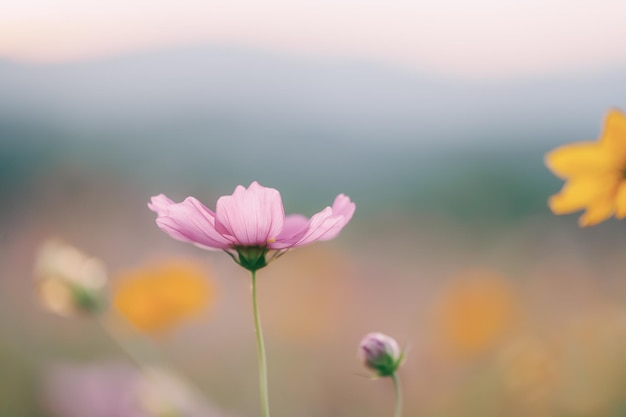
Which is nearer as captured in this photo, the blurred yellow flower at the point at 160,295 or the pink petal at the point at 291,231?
the pink petal at the point at 291,231

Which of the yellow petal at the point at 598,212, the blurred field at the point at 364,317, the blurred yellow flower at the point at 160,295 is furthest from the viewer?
the blurred yellow flower at the point at 160,295

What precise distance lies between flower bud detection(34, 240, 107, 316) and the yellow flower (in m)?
0.44

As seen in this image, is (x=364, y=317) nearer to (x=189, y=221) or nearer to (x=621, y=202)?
(x=621, y=202)

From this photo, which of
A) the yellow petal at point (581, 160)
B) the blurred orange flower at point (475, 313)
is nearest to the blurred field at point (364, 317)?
the blurred orange flower at point (475, 313)

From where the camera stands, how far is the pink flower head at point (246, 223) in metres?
0.46

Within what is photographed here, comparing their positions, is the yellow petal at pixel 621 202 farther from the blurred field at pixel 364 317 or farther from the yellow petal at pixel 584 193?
the blurred field at pixel 364 317

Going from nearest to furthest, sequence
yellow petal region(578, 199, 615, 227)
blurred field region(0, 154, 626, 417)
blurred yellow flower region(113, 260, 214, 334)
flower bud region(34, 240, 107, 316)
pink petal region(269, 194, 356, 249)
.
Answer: pink petal region(269, 194, 356, 249) < yellow petal region(578, 199, 615, 227) < flower bud region(34, 240, 107, 316) < blurred field region(0, 154, 626, 417) < blurred yellow flower region(113, 260, 214, 334)

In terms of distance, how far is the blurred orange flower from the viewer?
1342mm

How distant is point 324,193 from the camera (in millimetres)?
2111

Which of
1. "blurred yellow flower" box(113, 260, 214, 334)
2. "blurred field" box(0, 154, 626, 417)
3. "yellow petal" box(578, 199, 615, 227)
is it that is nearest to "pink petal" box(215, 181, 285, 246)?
"yellow petal" box(578, 199, 615, 227)

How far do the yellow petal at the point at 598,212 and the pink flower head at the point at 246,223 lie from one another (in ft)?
0.68

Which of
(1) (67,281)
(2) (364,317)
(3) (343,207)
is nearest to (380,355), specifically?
(3) (343,207)

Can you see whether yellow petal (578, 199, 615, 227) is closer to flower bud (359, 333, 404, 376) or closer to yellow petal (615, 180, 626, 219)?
yellow petal (615, 180, 626, 219)

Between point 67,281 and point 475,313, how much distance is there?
81cm
